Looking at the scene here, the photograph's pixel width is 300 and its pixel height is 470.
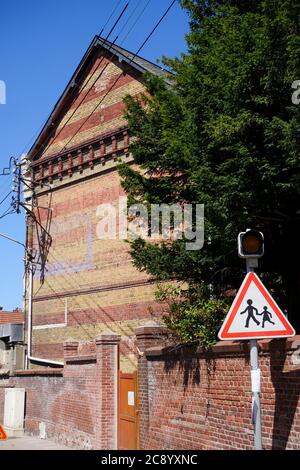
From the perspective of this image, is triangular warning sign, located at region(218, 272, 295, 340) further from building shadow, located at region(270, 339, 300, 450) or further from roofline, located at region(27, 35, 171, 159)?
roofline, located at region(27, 35, 171, 159)

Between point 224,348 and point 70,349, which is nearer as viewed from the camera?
point 224,348

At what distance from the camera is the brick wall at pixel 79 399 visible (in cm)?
1332

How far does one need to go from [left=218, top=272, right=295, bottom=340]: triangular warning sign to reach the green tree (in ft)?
8.56

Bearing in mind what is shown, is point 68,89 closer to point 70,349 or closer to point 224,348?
point 70,349

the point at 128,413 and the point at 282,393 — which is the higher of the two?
the point at 282,393

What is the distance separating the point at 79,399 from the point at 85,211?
922 centimetres

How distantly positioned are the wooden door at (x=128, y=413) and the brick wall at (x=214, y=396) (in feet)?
1.84

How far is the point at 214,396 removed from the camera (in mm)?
9203

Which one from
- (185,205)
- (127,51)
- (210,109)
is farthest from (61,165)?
(210,109)

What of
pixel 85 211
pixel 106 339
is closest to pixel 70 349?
pixel 106 339

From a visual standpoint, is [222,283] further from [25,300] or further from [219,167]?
[25,300]

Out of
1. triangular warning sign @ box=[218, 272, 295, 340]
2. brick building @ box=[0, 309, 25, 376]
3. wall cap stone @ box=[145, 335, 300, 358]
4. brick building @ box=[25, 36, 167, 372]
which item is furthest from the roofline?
triangular warning sign @ box=[218, 272, 295, 340]
